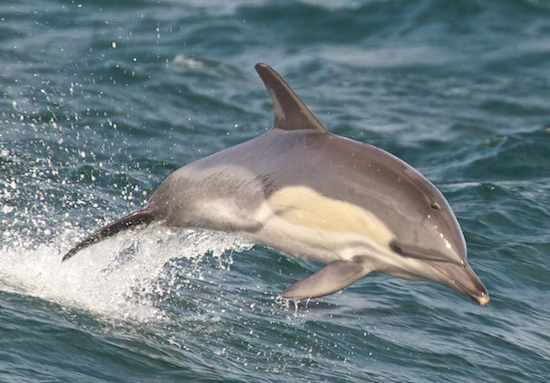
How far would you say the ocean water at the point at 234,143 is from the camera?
26.4 feet

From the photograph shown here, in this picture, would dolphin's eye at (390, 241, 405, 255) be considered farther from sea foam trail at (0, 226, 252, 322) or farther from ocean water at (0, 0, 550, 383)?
sea foam trail at (0, 226, 252, 322)

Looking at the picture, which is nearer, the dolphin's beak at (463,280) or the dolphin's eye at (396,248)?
the dolphin's beak at (463,280)

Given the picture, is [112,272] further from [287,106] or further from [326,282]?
[326,282]

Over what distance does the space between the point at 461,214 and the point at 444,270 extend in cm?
569

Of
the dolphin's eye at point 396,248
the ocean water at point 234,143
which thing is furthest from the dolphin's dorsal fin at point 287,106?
the ocean water at point 234,143

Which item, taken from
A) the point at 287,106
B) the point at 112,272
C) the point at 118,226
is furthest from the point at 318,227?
the point at 112,272

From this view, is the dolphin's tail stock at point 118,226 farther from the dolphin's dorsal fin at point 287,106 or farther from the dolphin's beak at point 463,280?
the dolphin's beak at point 463,280

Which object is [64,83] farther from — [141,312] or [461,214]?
[141,312]

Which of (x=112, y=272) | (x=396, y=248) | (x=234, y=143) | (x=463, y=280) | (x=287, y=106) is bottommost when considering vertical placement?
(x=234, y=143)

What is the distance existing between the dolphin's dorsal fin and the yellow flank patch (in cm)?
47

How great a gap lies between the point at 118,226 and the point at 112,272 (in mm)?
1209

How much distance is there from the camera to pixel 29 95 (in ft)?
47.8

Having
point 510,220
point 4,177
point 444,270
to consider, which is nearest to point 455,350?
point 444,270

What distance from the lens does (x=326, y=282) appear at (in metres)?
6.67
